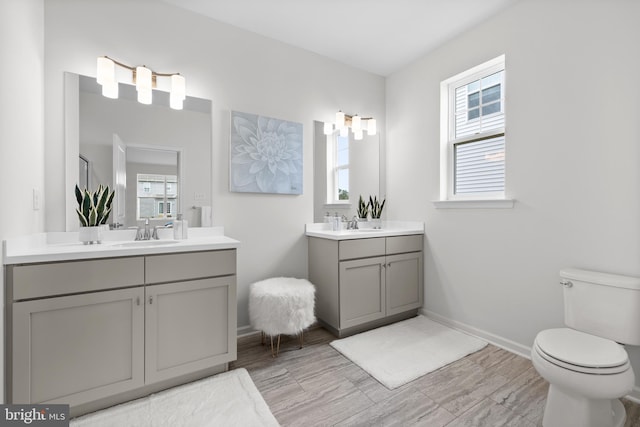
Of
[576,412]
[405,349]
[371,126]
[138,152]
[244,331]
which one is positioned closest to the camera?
[576,412]

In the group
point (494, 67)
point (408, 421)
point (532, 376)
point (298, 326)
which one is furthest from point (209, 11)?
point (532, 376)

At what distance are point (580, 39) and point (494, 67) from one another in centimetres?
60

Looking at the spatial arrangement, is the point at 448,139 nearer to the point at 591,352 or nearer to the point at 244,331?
the point at 591,352

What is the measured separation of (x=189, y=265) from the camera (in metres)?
1.67

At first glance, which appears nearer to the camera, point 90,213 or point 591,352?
point 591,352

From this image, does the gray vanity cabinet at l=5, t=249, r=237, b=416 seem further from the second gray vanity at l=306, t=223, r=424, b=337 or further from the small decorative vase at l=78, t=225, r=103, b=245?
the second gray vanity at l=306, t=223, r=424, b=337

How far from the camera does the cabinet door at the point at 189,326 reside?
5.17 feet

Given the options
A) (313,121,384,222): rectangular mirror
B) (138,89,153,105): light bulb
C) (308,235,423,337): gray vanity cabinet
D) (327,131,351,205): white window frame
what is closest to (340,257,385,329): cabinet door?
(308,235,423,337): gray vanity cabinet

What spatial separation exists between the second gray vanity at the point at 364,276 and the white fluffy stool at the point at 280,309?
12.2 inches

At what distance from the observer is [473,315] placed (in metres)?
2.39

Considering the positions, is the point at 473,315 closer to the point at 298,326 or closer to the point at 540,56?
the point at 298,326

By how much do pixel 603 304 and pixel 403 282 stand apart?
136 cm

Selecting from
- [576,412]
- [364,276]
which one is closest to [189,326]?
[364,276]

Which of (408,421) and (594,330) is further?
(594,330)
